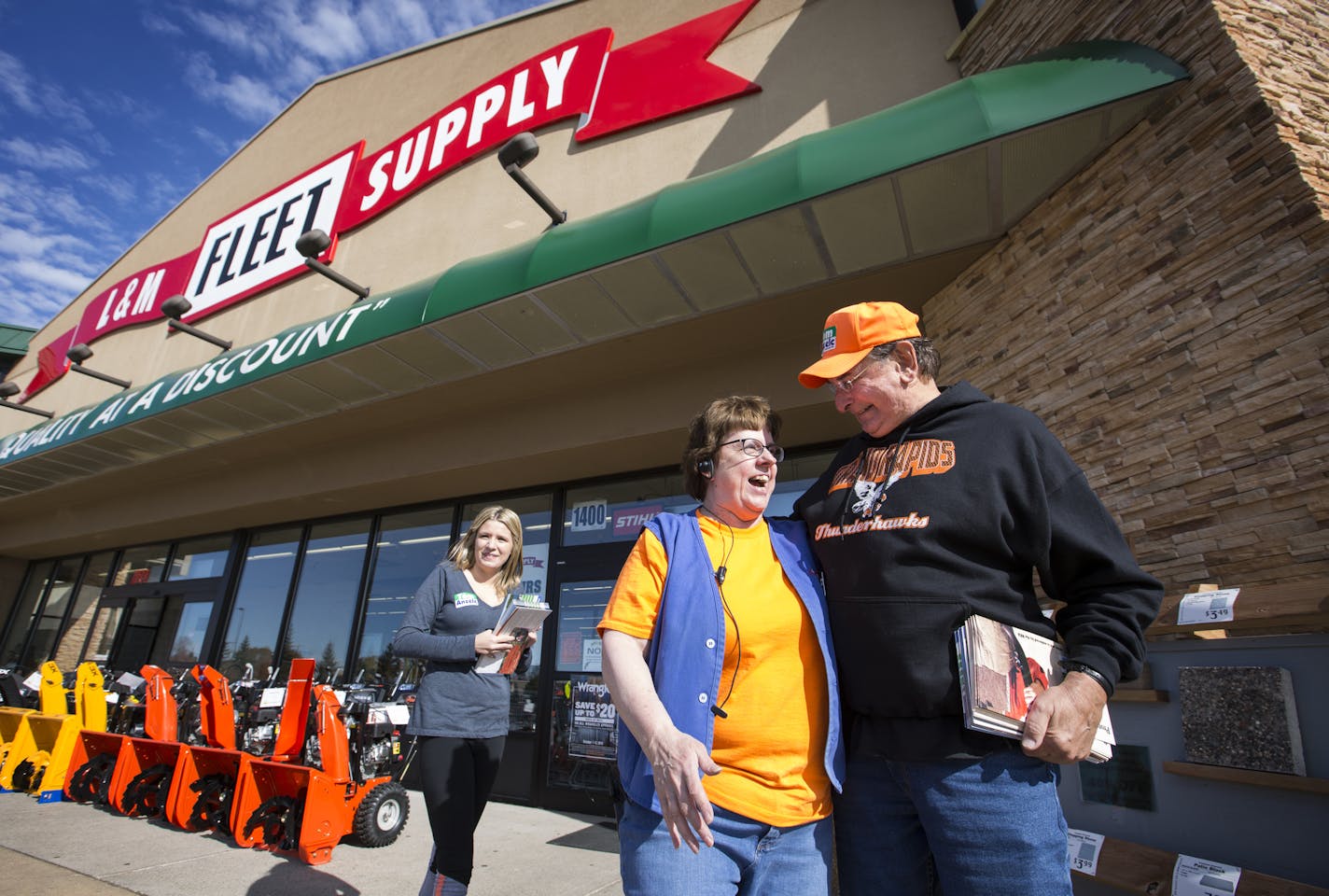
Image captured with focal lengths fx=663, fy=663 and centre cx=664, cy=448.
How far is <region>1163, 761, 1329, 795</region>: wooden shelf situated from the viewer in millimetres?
1806

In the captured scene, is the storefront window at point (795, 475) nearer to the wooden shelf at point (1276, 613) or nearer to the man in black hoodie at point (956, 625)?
the wooden shelf at point (1276, 613)

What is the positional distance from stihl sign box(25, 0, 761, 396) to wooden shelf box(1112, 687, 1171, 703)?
16.6 feet

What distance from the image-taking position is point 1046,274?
3738 millimetres

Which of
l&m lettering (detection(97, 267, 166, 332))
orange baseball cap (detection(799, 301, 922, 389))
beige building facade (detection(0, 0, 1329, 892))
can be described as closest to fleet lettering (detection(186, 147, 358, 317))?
beige building facade (detection(0, 0, 1329, 892))

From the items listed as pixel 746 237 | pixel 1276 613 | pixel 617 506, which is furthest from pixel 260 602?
pixel 1276 613

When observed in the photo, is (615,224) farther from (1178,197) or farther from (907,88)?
(1178,197)

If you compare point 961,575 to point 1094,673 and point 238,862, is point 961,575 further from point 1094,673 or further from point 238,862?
point 238,862

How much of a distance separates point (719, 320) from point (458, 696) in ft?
11.1

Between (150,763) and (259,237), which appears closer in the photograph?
(150,763)

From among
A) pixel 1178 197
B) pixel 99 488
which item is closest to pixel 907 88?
pixel 1178 197

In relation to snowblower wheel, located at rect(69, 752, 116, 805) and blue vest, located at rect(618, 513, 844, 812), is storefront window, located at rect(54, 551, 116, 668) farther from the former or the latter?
blue vest, located at rect(618, 513, 844, 812)

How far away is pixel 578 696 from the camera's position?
20.1ft

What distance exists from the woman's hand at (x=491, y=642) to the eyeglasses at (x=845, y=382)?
180 centimetres

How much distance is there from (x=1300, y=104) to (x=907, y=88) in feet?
7.80
